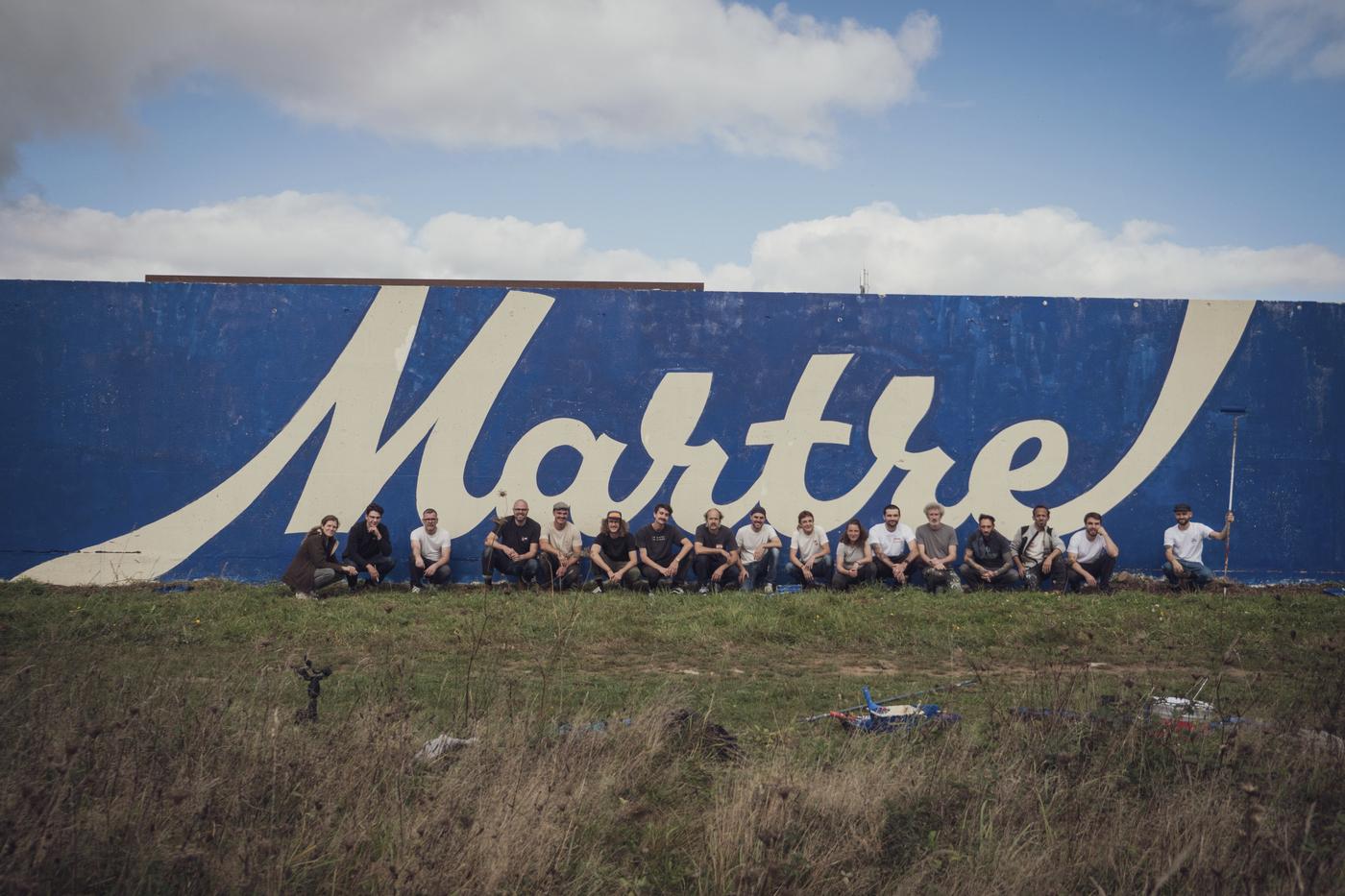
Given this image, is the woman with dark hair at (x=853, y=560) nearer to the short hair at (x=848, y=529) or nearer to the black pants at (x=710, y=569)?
the short hair at (x=848, y=529)

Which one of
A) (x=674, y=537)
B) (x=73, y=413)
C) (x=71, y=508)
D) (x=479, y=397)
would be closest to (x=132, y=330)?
(x=73, y=413)

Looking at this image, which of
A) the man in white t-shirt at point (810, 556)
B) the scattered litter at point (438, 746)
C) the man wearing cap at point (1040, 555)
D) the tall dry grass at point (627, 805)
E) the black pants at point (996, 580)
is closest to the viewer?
the tall dry grass at point (627, 805)

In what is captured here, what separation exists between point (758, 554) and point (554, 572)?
2.43 m

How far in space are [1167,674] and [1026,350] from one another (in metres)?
6.20

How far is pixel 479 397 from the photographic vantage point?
12.4 meters

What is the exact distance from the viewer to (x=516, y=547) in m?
11.7

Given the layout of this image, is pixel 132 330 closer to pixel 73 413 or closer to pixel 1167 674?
pixel 73 413

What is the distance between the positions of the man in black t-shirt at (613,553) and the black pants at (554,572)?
239 millimetres

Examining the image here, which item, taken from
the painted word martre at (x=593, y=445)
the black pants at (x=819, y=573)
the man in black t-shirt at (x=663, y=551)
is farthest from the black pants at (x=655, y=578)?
the black pants at (x=819, y=573)

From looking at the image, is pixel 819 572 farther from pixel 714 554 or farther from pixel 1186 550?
pixel 1186 550

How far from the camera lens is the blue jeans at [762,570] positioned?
11.5 metres

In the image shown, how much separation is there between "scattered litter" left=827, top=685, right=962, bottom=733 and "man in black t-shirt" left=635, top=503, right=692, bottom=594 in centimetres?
572

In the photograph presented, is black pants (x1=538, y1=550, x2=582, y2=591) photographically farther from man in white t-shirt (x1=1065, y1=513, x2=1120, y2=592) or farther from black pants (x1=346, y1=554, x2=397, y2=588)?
man in white t-shirt (x1=1065, y1=513, x2=1120, y2=592)

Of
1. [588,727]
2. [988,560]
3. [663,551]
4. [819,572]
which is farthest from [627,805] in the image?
[988,560]
